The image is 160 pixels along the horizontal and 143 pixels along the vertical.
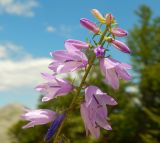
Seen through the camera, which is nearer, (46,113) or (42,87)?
(46,113)

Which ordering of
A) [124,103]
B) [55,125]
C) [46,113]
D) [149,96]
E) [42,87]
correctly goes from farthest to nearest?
[149,96] → [124,103] → [42,87] → [46,113] → [55,125]

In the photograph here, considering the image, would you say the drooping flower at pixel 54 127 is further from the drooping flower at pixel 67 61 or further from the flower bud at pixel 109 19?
Result: the flower bud at pixel 109 19

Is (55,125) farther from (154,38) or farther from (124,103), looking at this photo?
(154,38)

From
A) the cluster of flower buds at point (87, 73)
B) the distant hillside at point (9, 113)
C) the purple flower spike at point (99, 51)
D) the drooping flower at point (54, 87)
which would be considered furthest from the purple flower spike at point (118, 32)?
the distant hillside at point (9, 113)

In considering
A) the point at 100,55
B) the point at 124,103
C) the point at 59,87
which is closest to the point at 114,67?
the point at 100,55

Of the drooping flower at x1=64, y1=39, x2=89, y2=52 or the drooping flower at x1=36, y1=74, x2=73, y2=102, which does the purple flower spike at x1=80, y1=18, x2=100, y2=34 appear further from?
the drooping flower at x1=36, y1=74, x2=73, y2=102
